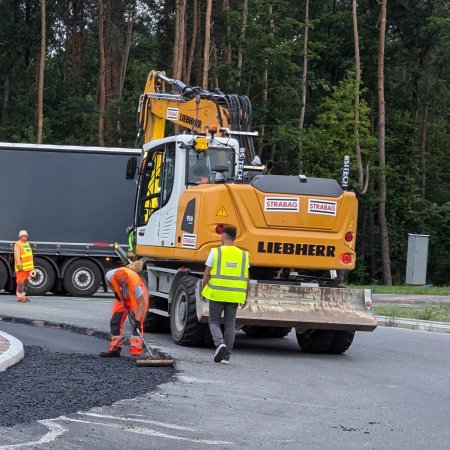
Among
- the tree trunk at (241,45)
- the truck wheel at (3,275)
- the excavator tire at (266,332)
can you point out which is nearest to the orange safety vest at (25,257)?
the truck wheel at (3,275)

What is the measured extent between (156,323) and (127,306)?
12.5ft

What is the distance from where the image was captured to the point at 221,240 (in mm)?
14758

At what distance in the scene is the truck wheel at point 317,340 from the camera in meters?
16.1

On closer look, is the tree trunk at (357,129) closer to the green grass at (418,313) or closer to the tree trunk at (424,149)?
the tree trunk at (424,149)

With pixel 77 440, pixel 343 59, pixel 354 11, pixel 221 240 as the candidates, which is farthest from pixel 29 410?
pixel 343 59

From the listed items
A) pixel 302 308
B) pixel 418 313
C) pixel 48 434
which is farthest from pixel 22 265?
pixel 48 434

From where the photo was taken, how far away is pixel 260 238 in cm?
1523

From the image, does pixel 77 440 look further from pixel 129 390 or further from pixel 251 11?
pixel 251 11

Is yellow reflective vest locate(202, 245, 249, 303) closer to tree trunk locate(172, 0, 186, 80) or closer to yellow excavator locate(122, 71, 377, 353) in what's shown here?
yellow excavator locate(122, 71, 377, 353)

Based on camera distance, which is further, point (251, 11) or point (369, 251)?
point (369, 251)

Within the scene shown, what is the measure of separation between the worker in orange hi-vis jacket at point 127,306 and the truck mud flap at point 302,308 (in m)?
1.22

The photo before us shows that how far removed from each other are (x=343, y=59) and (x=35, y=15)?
1722cm

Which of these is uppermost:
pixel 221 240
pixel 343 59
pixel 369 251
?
pixel 343 59

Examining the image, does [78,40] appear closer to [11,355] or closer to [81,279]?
[81,279]
